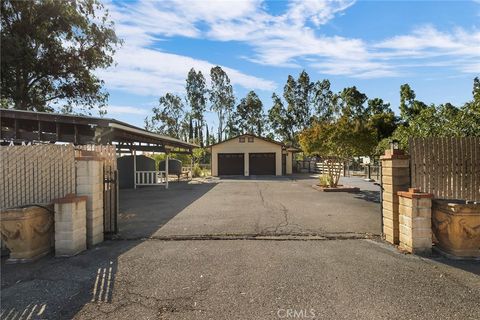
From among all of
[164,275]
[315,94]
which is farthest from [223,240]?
Answer: [315,94]

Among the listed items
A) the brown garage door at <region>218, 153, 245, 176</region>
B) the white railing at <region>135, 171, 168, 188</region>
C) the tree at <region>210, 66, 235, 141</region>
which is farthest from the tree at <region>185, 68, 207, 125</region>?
the white railing at <region>135, 171, 168, 188</region>

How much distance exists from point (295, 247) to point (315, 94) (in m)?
50.7

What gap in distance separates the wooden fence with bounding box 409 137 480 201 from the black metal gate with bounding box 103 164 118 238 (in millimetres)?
5611

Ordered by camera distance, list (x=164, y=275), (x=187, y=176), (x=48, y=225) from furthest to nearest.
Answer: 1. (x=187, y=176)
2. (x=48, y=225)
3. (x=164, y=275)

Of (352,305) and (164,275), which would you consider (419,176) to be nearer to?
(352,305)

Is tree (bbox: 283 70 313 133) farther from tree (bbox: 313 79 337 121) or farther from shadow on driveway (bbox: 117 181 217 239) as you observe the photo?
shadow on driveway (bbox: 117 181 217 239)

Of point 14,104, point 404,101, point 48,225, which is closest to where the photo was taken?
point 48,225

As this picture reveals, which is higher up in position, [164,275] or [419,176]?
[419,176]

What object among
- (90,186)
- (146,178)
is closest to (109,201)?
(90,186)

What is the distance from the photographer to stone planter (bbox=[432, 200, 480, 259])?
Answer: 15.8ft

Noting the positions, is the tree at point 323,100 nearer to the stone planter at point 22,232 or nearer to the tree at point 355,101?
the tree at point 355,101

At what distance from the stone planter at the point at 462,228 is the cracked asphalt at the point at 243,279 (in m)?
0.29

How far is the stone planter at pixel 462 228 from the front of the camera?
4.80 m

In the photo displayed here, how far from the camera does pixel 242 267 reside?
14.7ft
